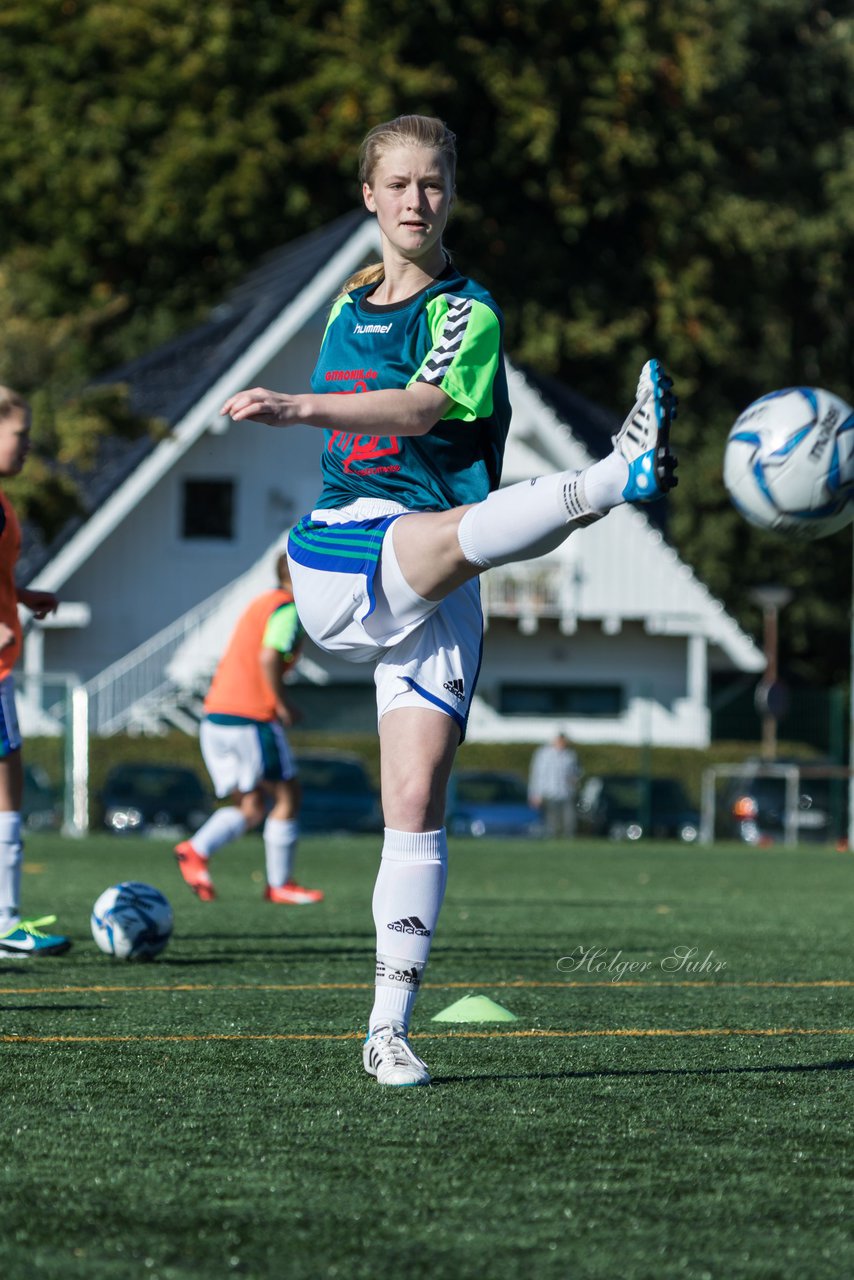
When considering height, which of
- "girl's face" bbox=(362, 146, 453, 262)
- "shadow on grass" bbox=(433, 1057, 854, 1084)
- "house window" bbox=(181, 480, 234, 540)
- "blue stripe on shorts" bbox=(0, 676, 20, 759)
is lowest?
"shadow on grass" bbox=(433, 1057, 854, 1084)

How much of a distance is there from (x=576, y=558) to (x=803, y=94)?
43.1ft

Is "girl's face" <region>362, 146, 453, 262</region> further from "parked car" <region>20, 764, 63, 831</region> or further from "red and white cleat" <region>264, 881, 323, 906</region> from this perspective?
"parked car" <region>20, 764, 63, 831</region>

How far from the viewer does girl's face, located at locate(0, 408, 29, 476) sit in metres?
7.39

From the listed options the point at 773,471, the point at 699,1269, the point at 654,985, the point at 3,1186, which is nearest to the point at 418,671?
the point at 773,471

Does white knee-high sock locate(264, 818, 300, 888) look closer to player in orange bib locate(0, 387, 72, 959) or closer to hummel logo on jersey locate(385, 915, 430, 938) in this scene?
player in orange bib locate(0, 387, 72, 959)

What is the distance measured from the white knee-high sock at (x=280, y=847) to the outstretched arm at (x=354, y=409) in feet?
23.1

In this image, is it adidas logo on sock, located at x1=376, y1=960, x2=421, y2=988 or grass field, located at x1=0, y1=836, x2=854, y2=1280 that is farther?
adidas logo on sock, located at x1=376, y1=960, x2=421, y2=988

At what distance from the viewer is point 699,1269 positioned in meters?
3.03

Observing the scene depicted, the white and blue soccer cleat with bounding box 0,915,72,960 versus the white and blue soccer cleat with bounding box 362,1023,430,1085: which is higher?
the white and blue soccer cleat with bounding box 362,1023,430,1085

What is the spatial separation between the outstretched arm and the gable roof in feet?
91.7

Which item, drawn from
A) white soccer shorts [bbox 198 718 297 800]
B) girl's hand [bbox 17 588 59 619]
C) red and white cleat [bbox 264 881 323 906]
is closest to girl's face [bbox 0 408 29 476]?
girl's hand [bbox 17 588 59 619]

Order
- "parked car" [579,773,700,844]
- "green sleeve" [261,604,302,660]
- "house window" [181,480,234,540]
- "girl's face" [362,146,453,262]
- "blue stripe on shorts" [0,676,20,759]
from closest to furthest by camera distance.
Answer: "girl's face" [362,146,453,262] < "blue stripe on shorts" [0,676,20,759] < "green sleeve" [261,604,302,660] < "parked car" [579,773,700,844] < "house window" [181,480,234,540]

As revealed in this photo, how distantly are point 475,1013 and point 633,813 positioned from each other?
25.1m

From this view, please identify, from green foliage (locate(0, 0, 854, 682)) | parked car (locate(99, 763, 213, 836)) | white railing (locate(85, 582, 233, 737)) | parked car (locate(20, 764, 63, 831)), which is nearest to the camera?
parked car (locate(20, 764, 63, 831))
